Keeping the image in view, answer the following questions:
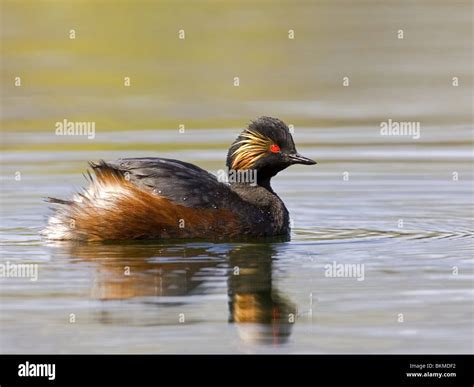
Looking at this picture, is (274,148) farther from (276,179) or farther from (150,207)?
(276,179)

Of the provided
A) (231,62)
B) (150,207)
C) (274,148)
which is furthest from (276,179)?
(231,62)

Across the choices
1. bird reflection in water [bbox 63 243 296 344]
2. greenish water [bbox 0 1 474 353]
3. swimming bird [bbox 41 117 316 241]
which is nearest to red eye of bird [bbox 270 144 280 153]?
swimming bird [bbox 41 117 316 241]

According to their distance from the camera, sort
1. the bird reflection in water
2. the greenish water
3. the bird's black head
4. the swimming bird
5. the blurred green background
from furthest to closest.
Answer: the blurred green background, the bird's black head, the swimming bird, the bird reflection in water, the greenish water

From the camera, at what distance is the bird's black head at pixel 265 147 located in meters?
12.2

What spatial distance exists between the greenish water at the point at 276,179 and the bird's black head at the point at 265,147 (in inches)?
27.8

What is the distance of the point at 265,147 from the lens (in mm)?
12266

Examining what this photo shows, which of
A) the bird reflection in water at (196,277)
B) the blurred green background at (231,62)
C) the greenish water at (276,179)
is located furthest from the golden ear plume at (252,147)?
the blurred green background at (231,62)

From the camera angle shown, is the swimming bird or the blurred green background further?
the blurred green background

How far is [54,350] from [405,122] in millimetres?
10299

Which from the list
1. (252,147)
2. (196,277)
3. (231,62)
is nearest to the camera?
(196,277)

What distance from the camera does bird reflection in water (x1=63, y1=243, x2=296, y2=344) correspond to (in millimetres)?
9117

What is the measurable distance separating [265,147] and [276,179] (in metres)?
2.67

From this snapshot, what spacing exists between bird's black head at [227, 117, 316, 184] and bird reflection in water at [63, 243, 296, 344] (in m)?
1.02

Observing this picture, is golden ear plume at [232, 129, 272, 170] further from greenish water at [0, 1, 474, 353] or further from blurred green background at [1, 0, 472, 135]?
blurred green background at [1, 0, 472, 135]
